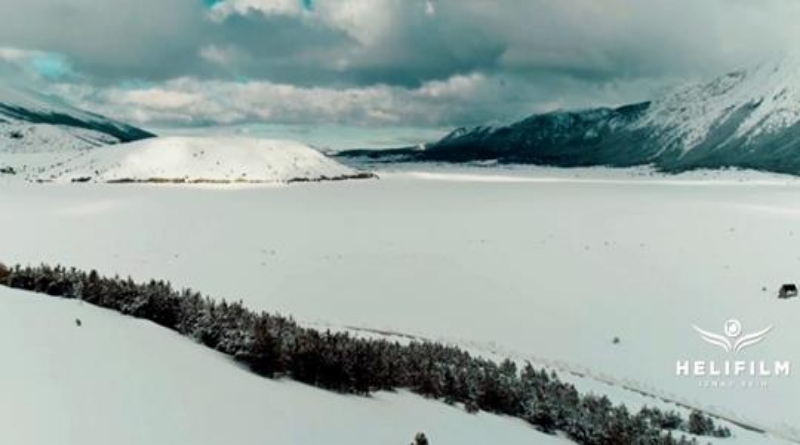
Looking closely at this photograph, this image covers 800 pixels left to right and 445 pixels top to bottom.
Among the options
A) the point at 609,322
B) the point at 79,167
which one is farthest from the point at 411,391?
the point at 79,167

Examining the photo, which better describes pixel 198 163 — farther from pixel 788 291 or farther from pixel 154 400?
pixel 154 400

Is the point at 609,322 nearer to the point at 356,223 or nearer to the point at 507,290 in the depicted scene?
the point at 507,290

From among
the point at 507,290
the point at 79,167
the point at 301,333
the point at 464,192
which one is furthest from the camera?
the point at 79,167

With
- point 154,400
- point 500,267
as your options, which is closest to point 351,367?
point 154,400

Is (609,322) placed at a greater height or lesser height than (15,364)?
lesser

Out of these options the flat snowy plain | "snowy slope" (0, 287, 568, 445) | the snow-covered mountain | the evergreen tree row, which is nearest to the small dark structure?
the flat snowy plain

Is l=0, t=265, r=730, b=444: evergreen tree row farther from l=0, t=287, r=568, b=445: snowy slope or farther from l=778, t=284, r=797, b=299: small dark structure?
l=778, t=284, r=797, b=299: small dark structure
